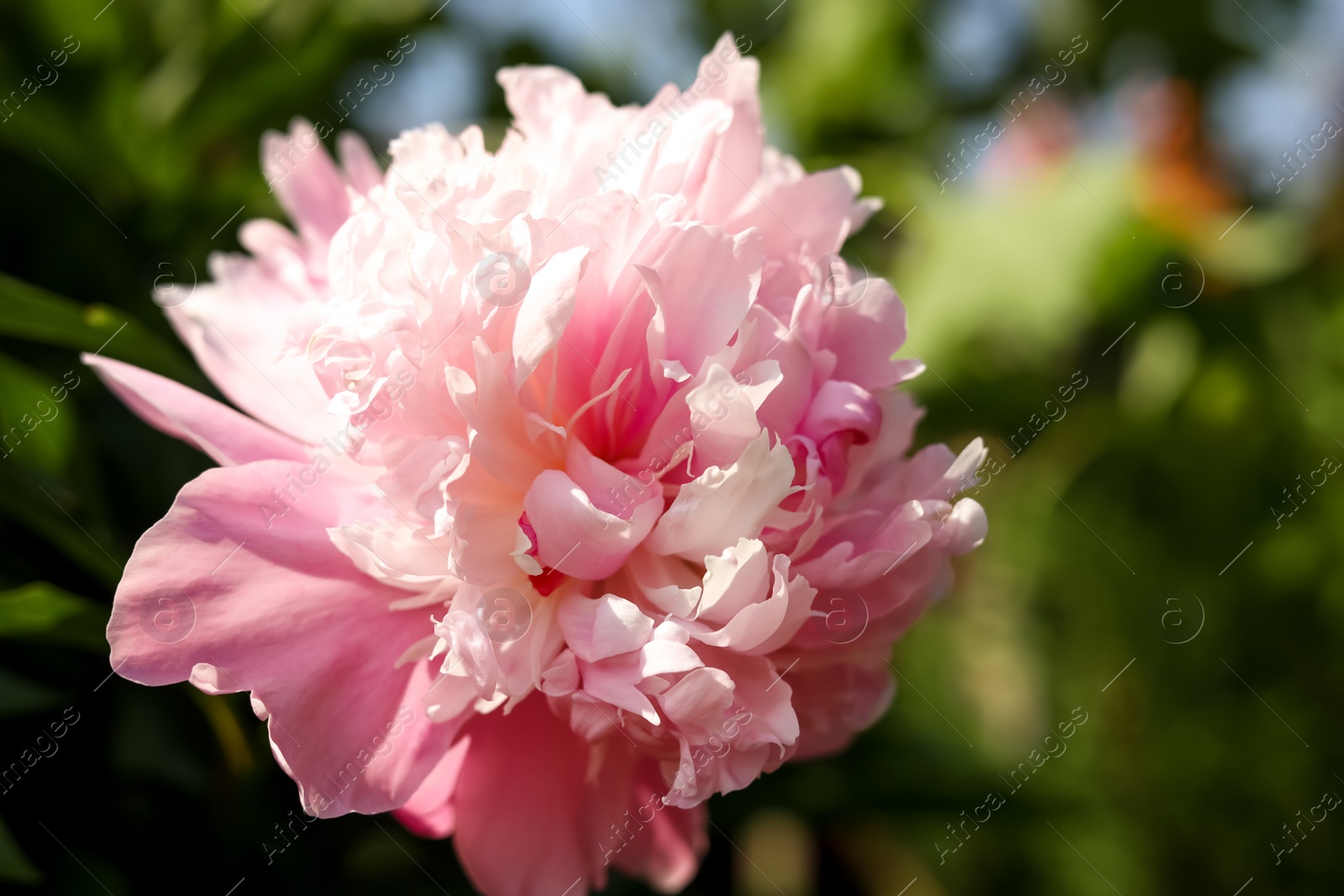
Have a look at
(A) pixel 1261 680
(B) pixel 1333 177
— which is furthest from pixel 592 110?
(B) pixel 1333 177

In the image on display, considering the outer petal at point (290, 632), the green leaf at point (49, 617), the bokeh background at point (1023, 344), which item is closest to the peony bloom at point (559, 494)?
the outer petal at point (290, 632)

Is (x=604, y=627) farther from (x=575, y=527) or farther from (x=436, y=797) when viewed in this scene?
(x=436, y=797)

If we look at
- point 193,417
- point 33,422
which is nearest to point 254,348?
point 193,417

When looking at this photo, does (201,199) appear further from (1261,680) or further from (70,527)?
(1261,680)

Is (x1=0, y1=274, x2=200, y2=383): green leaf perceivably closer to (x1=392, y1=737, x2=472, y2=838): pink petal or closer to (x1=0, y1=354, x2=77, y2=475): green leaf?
(x1=0, y1=354, x2=77, y2=475): green leaf

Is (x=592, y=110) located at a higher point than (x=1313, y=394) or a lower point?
higher

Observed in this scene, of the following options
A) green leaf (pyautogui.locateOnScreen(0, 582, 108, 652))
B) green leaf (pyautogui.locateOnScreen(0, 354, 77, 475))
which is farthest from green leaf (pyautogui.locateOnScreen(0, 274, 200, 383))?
green leaf (pyautogui.locateOnScreen(0, 582, 108, 652))

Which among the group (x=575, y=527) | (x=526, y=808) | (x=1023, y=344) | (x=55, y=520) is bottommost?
(x=1023, y=344)
